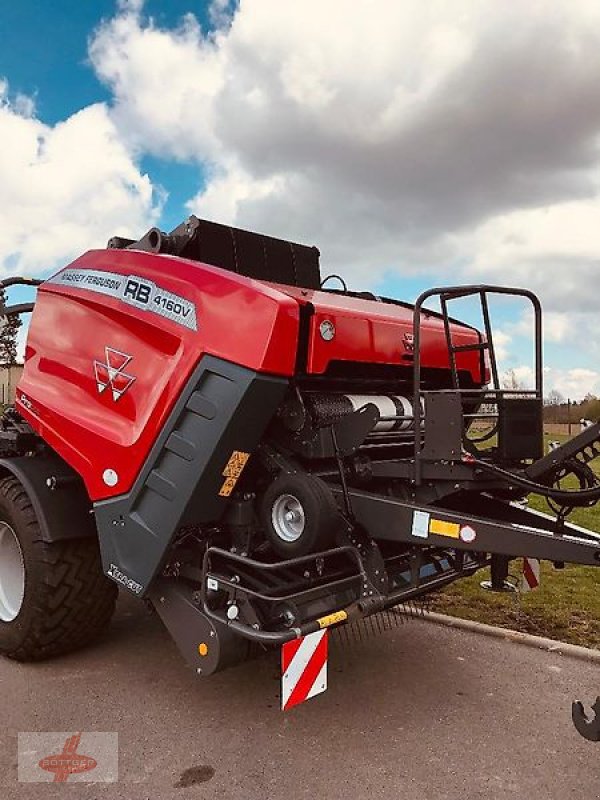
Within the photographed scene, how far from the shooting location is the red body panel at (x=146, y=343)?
10.4 ft

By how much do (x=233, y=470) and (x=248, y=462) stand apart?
23 centimetres

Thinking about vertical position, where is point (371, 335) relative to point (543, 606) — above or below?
above

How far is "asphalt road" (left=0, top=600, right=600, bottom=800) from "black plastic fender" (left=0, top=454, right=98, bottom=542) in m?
0.80

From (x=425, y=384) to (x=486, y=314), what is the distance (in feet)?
2.15

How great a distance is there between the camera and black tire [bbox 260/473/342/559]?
10.3 ft

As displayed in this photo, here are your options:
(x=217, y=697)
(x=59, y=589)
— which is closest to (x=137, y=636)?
(x=59, y=589)

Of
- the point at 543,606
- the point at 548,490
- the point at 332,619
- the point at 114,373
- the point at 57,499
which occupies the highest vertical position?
the point at 114,373

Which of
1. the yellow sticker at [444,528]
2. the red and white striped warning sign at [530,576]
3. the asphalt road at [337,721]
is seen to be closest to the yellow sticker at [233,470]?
the yellow sticker at [444,528]

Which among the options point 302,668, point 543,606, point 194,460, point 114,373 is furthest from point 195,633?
point 543,606

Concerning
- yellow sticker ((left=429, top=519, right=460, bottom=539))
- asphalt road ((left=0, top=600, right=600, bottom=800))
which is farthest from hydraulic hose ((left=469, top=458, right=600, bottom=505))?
asphalt road ((left=0, top=600, right=600, bottom=800))

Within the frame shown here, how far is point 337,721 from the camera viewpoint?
345 cm

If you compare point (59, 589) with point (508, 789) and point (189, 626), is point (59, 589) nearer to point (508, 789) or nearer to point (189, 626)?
point (189, 626)

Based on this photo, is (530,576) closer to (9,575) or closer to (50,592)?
(50,592)

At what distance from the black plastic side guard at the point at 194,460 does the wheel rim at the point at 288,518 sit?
239mm
